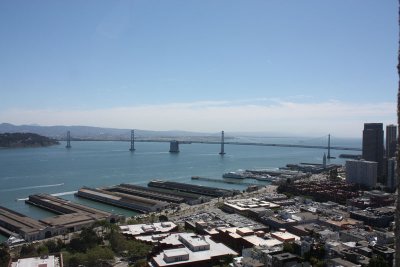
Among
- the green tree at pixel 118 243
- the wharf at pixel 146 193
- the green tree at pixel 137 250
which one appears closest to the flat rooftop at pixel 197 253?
the green tree at pixel 137 250

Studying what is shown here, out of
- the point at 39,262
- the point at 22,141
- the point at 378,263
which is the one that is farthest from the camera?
the point at 22,141

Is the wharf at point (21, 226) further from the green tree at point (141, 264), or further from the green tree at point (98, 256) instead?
the green tree at point (141, 264)

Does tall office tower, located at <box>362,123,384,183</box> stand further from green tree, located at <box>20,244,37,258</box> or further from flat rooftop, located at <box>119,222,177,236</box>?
green tree, located at <box>20,244,37,258</box>

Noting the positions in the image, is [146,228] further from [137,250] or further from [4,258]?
[4,258]

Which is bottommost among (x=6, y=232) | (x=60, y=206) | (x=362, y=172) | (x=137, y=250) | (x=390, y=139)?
(x=6, y=232)

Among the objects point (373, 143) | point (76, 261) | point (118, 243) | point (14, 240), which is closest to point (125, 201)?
point (14, 240)

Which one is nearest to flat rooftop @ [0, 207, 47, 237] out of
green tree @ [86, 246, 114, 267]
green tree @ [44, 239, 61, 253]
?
green tree @ [44, 239, 61, 253]
